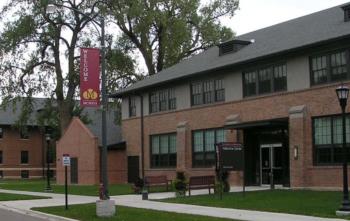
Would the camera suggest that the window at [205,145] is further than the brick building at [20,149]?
No

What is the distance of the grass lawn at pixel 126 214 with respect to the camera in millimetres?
18078

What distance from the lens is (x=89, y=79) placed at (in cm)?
1973

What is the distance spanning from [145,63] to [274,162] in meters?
28.3

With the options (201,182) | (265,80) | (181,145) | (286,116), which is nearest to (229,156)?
(201,182)

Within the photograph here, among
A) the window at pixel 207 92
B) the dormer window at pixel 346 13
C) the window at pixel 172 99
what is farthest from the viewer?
the window at pixel 172 99

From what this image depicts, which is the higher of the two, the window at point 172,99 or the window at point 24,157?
the window at point 172,99

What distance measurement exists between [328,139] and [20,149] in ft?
197

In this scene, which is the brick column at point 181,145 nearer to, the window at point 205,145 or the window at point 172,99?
the window at point 205,145

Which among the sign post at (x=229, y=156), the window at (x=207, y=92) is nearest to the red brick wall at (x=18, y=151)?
the window at (x=207, y=92)

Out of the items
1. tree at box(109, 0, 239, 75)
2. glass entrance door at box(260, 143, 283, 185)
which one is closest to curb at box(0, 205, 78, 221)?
glass entrance door at box(260, 143, 283, 185)

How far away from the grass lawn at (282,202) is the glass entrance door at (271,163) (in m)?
4.33

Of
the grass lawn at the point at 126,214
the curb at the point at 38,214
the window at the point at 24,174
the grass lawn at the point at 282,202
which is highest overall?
the grass lawn at the point at 282,202

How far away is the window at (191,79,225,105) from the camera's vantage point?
3519 cm

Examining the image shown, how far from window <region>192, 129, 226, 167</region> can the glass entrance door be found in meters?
3.18
